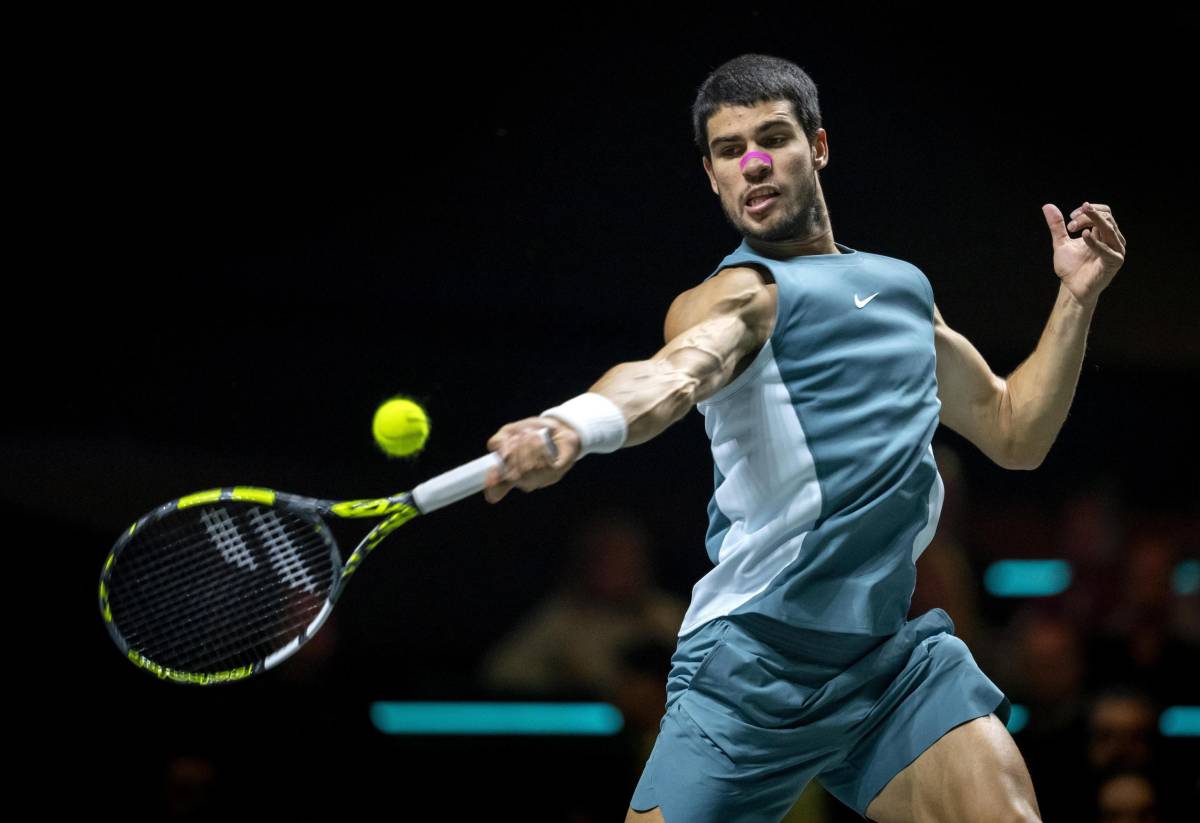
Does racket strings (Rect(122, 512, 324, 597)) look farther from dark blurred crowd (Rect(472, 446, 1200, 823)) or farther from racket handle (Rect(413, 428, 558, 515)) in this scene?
dark blurred crowd (Rect(472, 446, 1200, 823))

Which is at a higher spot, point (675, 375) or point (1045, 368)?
point (675, 375)

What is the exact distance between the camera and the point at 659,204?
3.93 m

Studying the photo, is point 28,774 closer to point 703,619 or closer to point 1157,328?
point 703,619

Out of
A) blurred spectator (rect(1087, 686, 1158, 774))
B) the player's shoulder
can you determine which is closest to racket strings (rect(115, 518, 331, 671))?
the player's shoulder

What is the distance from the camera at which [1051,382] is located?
231 centimetres

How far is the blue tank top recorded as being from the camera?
1987mm

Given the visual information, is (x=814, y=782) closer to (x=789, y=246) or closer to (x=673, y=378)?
(x=789, y=246)

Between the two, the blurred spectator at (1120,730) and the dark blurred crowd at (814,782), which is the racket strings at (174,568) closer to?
the dark blurred crowd at (814,782)

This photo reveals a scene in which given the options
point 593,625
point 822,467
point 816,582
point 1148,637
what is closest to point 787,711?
point 816,582

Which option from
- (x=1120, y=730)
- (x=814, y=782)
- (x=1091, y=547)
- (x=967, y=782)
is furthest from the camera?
(x=1091, y=547)

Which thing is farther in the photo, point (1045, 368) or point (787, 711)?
point (1045, 368)

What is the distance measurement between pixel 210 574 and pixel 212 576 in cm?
3

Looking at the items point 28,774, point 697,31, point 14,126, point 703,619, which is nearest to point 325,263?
point 14,126

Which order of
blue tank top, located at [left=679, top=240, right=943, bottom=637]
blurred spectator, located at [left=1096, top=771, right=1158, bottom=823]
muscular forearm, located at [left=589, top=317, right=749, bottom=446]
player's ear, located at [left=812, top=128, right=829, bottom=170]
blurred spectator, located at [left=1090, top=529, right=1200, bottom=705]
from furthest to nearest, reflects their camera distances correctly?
blurred spectator, located at [left=1090, top=529, right=1200, bottom=705] < blurred spectator, located at [left=1096, top=771, right=1158, bottom=823] < player's ear, located at [left=812, top=128, right=829, bottom=170] < blue tank top, located at [left=679, top=240, right=943, bottom=637] < muscular forearm, located at [left=589, top=317, right=749, bottom=446]
